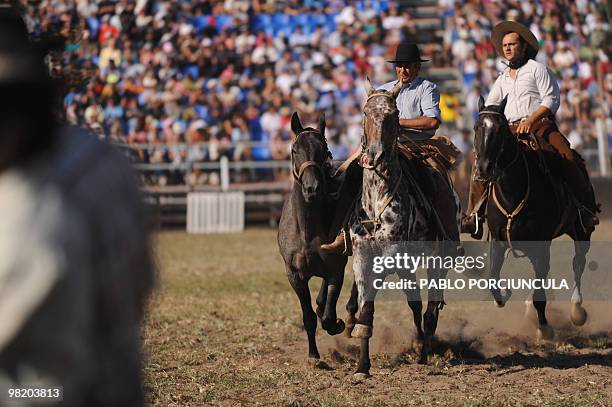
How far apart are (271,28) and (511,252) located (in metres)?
17.5

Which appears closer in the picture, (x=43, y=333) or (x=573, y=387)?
(x=43, y=333)

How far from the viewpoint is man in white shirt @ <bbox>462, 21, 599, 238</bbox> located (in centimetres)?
950

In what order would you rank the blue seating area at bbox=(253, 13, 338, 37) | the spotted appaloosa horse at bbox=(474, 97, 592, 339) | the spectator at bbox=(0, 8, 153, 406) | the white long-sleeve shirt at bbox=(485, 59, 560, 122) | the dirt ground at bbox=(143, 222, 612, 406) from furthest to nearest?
1. the blue seating area at bbox=(253, 13, 338, 37)
2. the white long-sleeve shirt at bbox=(485, 59, 560, 122)
3. the spotted appaloosa horse at bbox=(474, 97, 592, 339)
4. the dirt ground at bbox=(143, 222, 612, 406)
5. the spectator at bbox=(0, 8, 153, 406)

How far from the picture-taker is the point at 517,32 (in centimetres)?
976

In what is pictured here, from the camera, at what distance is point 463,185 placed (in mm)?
18875

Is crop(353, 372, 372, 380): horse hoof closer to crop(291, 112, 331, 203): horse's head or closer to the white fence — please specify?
crop(291, 112, 331, 203): horse's head

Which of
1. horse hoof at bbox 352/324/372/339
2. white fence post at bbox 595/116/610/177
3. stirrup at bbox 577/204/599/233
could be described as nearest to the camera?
horse hoof at bbox 352/324/372/339

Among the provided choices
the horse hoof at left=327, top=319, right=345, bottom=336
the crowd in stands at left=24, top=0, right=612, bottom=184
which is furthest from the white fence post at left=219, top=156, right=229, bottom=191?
the horse hoof at left=327, top=319, right=345, bottom=336

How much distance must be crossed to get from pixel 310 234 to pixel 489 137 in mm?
1680

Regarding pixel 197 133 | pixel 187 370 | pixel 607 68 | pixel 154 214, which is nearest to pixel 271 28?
pixel 197 133

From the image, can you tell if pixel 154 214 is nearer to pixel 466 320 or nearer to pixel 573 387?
pixel 573 387

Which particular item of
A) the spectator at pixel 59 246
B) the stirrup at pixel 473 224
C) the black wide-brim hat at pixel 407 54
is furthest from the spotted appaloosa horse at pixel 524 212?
the spectator at pixel 59 246

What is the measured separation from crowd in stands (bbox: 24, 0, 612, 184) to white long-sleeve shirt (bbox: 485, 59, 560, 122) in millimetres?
11212

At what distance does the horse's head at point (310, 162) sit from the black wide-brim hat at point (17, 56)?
238 inches
